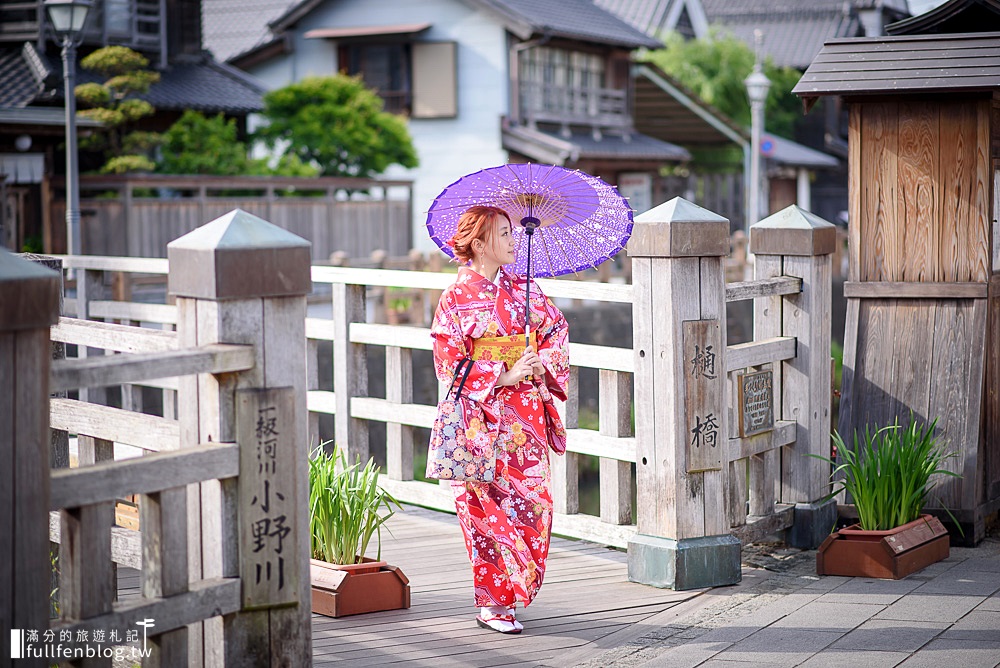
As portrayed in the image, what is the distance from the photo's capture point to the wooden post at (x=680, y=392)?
16.8 feet

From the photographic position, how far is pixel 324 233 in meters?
20.7

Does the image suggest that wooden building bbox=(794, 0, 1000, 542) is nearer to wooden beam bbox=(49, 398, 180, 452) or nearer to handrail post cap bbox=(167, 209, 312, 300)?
handrail post cap bbox=(167, 209, 312, 300)

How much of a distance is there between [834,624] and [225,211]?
51.9ft

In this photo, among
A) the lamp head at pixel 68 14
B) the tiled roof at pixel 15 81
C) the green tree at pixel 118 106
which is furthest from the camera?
the tiled roof at pixel 15 81

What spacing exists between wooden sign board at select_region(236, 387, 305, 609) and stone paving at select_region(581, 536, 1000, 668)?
1.23 meters

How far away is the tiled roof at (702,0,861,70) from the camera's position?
3584 centimetres

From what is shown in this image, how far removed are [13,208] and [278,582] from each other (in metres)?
15.3

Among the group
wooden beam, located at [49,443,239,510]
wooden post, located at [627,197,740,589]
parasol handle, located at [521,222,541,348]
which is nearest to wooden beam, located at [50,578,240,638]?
wooden beam, located at [49,443,239,510]

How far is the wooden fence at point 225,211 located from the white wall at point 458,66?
3.02 meters

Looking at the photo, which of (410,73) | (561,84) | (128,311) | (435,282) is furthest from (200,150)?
(435,282)

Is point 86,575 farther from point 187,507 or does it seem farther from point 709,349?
point 709,349

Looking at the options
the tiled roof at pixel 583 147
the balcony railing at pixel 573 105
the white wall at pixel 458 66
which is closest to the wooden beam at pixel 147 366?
the white wall at pixel 458 66

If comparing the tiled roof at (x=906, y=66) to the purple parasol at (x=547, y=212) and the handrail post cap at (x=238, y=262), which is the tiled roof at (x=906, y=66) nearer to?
the purple parasol at (x=547, y=212)

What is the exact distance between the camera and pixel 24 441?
2947mm
